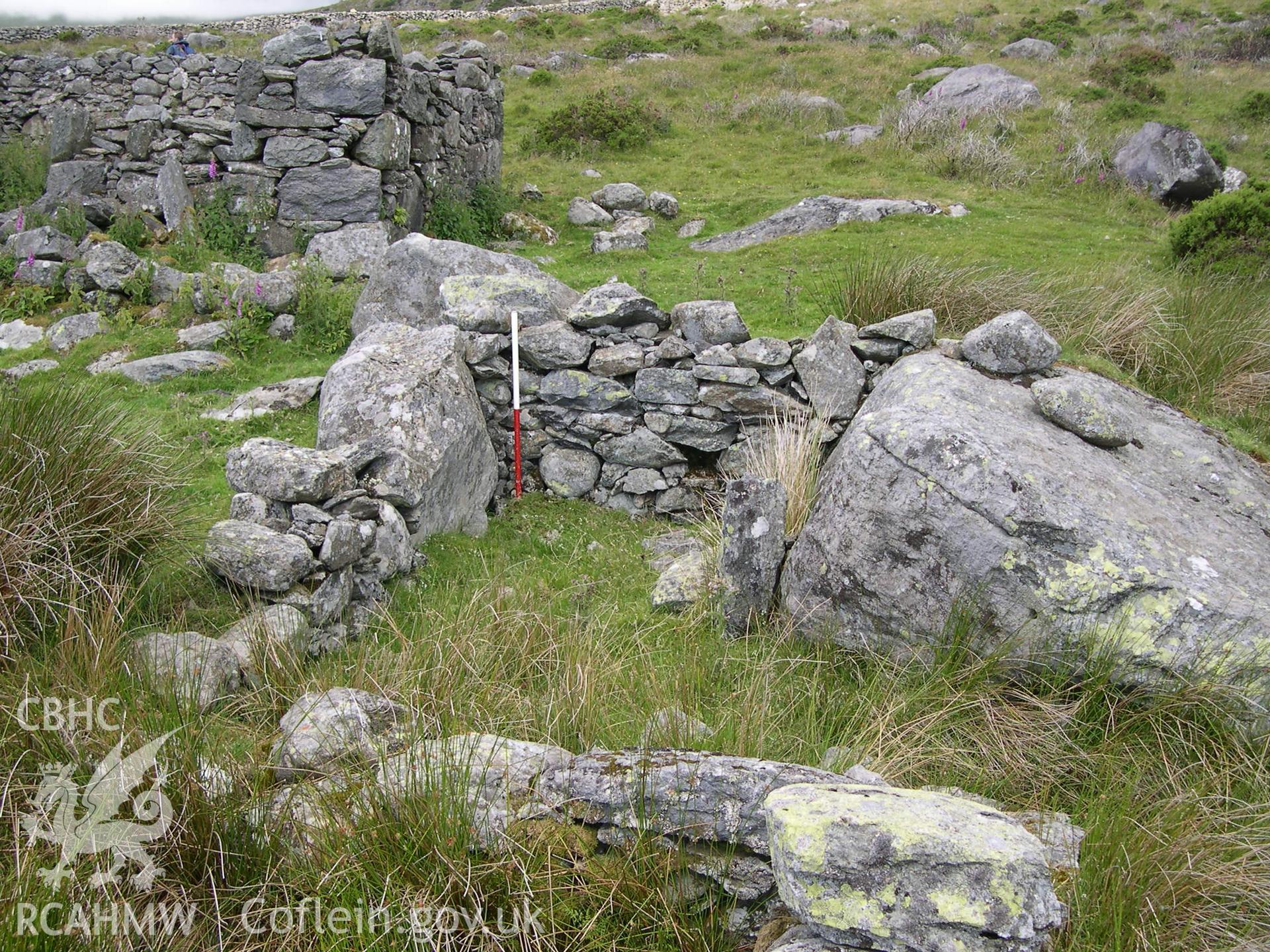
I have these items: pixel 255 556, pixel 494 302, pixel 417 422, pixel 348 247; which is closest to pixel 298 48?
pixel 348 247

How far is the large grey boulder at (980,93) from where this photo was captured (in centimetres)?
2173

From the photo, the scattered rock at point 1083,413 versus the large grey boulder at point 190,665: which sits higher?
the scattered rock at point 1083,413

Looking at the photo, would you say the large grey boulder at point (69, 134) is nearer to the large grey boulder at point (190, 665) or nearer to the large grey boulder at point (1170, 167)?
the large grey boulder at point (190, 665)

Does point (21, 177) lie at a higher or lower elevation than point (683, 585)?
higher

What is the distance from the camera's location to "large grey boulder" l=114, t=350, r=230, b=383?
953cm

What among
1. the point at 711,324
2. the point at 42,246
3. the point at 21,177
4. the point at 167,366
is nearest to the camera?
the point at 711,324

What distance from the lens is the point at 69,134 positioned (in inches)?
541

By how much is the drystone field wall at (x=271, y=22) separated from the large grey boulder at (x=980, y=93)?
17773mm

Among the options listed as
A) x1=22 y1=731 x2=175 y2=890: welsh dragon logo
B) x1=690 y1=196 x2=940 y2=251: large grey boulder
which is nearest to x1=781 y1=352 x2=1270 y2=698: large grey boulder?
x1=22 y1=731 x2=175 y2=890: welsh dragon logo

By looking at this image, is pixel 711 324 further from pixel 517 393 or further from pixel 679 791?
pixel 679 791

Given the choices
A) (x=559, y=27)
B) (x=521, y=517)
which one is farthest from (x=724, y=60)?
(x=521, y=517)

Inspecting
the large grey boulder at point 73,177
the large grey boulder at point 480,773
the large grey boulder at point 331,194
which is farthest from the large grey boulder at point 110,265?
the large grey boulder at point 480,773

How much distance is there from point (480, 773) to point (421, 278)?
6.96 m

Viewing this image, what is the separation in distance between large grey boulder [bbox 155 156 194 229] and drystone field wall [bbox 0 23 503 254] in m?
0.02
